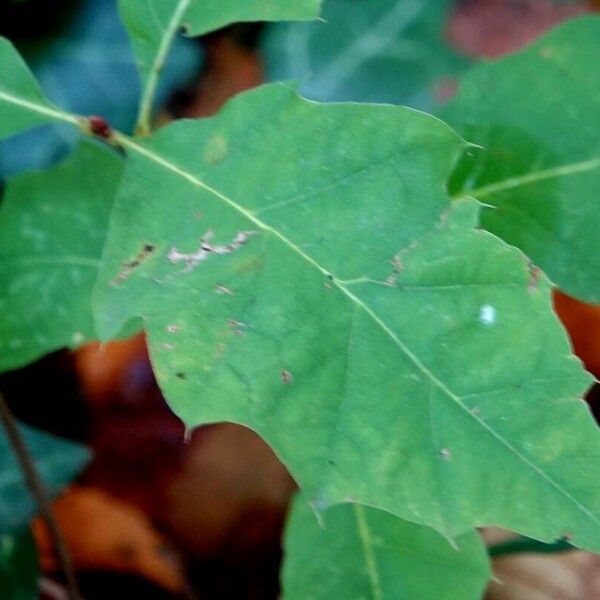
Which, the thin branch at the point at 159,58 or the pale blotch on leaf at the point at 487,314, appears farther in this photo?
the thin branch at the point at 159,58

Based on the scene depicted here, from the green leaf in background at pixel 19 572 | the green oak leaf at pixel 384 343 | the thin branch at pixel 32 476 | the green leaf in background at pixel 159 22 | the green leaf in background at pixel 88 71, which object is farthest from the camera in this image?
the green leaf in background at pixel 88 71

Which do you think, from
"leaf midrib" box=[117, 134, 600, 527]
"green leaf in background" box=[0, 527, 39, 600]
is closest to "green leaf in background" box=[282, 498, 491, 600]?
"leaf midrib" box=[117, 134, 600, 527]

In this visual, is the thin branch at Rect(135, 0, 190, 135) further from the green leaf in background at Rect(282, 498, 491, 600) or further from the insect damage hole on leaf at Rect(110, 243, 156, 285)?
the green leaf in background at Rect(282, 498, 491, 600)

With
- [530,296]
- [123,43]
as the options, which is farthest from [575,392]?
[123,43]

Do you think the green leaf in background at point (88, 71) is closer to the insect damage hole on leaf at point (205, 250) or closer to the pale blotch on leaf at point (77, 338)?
the pale blotch on leaf at point (77, 338)

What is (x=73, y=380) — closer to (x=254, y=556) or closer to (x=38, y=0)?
(x=254, y=556)

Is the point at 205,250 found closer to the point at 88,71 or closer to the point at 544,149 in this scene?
the point at 544,149

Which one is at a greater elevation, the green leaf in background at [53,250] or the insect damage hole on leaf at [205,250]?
the insect damage hole on leaf at [205,250]

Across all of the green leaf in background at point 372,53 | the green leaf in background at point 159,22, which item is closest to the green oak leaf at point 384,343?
the green leaf in background at point 159,22
